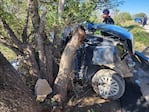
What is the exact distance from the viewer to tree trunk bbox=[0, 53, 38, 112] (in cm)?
438

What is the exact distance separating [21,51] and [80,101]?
1818 mm

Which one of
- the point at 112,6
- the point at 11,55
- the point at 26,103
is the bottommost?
the point at 11,55

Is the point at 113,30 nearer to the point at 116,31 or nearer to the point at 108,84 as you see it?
the point at 116,31

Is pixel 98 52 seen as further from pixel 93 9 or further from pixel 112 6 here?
pixel 112 6

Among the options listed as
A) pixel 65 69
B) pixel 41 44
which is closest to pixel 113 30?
pixel 65 69

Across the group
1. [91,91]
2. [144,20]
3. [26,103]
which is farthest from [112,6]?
[144,20]

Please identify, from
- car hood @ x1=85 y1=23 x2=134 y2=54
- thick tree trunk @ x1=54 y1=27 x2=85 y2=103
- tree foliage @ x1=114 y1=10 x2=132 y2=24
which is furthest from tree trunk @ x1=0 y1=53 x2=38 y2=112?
tree foliage @ x1=114 y1=10 x2=132 y2=24

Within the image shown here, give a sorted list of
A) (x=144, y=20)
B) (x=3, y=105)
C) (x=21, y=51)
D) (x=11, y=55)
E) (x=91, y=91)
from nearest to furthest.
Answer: (x=3, y=105)
(x=21, y=51)
(x=91, y=91)
(x=11, y=55)
(x=144, y=20)

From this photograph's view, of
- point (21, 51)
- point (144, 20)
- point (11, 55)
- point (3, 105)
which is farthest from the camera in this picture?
point (144, 20)

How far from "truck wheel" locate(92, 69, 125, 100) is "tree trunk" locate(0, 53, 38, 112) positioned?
3.00 m

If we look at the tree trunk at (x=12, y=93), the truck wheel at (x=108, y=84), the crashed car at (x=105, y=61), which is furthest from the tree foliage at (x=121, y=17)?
the tree trunk at (x=12, y=93)

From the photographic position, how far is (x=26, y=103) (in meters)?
4.75

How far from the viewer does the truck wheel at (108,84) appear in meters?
7.70

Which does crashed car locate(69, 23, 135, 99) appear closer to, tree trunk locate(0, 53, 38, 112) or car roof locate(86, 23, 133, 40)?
car roof locate(86, 23, 133, 40)
